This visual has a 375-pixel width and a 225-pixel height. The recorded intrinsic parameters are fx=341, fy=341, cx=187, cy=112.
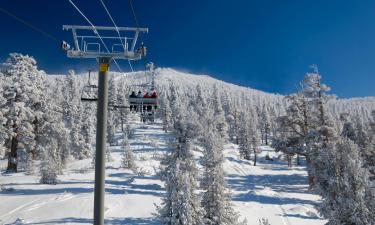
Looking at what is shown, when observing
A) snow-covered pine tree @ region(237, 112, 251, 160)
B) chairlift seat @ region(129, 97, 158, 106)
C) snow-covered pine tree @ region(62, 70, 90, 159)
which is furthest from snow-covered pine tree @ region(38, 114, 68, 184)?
snow-covered pine tree @ region(237, 112, 251, 160)

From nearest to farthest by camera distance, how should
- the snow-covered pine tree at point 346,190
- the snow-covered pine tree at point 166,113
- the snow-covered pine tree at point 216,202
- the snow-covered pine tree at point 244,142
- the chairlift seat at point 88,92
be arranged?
the chairlift seat at point 88,92
the snow-covered pine tree at point 346,190
the snow-covered pine tree at point 216,202
the snow-covered pine tree at point 244,142
the snow-covered pine tree at point 166,113

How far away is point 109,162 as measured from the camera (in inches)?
2261

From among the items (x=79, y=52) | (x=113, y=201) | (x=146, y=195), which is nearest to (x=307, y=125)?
(x=146, y=195)

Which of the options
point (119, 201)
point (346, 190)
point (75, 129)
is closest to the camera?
point (346, 190)

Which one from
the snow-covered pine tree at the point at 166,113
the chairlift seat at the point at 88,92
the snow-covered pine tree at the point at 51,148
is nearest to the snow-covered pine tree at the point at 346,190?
the chairlift seat at the point at 88,92

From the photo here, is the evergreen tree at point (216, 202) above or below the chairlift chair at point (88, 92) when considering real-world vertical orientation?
below

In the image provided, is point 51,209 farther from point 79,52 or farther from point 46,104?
point 46,104

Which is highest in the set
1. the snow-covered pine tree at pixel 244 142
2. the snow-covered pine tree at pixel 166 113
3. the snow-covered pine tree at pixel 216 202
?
the snow-covered pine tree at pixel 166 113

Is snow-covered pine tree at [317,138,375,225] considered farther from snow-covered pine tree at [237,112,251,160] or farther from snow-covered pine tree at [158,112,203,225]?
snow-covered pine tree at [237,112,251,160]

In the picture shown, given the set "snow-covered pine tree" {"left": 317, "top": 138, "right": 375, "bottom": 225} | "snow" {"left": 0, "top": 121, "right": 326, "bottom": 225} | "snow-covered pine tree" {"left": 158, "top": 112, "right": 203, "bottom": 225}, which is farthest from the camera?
"snow" {"left": 0, "top": 121, "right": 326, "bottom": 225}

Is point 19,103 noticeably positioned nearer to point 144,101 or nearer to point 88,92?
point 144,101

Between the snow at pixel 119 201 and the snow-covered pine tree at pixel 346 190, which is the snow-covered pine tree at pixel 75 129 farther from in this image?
the snow-covered pine tree at pixel 346 190

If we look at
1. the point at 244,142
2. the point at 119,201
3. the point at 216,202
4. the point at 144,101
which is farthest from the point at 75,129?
the point at 144,101

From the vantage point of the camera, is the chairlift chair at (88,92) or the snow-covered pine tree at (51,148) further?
the snow-covered pine tree at (51,148)
